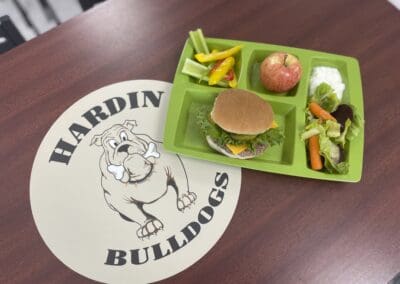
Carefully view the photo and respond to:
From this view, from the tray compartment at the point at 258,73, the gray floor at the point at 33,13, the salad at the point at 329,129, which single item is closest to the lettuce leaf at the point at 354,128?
the salad at the point at 329,129

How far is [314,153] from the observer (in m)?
1.18

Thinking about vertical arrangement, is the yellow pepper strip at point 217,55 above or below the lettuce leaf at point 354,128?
above

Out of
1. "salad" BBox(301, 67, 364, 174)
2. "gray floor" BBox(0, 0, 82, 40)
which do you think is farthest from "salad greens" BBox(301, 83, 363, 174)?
"gray floor" BBox(0, 0, 82, 40)

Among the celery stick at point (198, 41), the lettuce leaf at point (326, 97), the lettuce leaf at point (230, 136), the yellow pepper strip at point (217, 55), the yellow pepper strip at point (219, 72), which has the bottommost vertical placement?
the lettuce leaf at point (326, 97)

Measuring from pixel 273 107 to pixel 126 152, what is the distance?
0.58 meters

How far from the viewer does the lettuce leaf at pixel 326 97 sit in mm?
1256

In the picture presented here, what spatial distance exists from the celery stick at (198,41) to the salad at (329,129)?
462mm

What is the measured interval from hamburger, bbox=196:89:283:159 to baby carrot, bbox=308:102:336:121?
0.17 metres

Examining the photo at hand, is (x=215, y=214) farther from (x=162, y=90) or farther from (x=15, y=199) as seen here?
(x=15, y=199)

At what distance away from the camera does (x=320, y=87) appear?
1.29 metres

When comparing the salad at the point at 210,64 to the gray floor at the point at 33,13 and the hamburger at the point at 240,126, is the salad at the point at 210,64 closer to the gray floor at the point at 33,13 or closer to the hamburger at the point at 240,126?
the hamburger at the point at 240,126

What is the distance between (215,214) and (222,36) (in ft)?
2.48

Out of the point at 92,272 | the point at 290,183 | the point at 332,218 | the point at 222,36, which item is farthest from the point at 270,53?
the point at 92,272

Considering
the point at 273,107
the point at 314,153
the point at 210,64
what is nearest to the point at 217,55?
the point at 210,64
